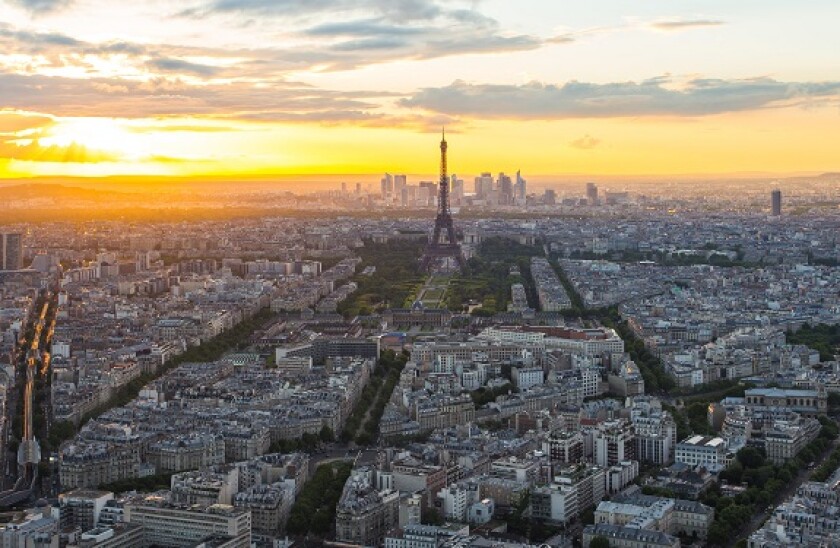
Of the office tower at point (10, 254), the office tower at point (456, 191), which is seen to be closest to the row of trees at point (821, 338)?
the office tower at point (10, 254)

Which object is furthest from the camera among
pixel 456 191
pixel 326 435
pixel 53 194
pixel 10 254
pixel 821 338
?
pixel 53 194

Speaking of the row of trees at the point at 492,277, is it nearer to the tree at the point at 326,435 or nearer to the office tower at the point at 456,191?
the tree at the point at 326,435

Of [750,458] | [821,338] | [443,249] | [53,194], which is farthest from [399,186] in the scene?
[750,458]

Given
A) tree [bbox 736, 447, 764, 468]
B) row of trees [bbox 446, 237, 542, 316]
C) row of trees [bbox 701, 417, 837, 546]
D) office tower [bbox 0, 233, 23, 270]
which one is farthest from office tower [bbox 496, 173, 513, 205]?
tree [bbox 736, 447, 764, 468]

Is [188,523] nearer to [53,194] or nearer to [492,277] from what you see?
[492,277]

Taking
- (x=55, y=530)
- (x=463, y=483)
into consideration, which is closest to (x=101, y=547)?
(x=55, y=530)
